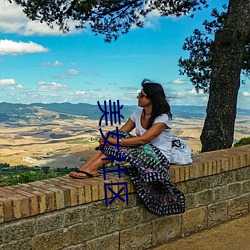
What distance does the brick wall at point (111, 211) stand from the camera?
2.87 meters

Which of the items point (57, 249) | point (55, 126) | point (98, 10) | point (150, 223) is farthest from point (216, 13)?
point (55, 126)

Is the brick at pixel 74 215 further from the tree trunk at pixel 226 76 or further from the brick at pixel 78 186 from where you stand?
the tree trunk at pixel 226 76

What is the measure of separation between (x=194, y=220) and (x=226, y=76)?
11.2 ft

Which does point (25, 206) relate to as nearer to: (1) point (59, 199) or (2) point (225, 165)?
(1) point (59, 199)

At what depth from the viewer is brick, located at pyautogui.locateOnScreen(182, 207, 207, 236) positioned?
3986 millimetres

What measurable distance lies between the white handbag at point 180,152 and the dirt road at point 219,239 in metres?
0.70

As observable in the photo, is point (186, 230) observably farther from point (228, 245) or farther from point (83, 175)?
point (83, 175)

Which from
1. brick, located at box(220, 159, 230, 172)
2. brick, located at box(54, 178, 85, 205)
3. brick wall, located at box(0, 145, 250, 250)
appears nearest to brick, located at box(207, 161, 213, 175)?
brick wall, located at box(0, 145, 250, 250)

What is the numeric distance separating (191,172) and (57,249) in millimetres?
1483

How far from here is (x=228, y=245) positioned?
3.83 meters

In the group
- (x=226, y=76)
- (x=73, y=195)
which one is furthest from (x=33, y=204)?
(x=226, y=76)

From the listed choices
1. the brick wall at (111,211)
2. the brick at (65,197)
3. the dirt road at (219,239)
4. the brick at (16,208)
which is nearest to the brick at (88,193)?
the brick wall at (111,211)

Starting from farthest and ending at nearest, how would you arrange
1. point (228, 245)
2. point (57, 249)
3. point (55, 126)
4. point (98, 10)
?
point (55, 126), point (98, 10), point (228, 245), point (57, 249)

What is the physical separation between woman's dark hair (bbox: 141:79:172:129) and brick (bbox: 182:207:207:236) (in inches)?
37.8
